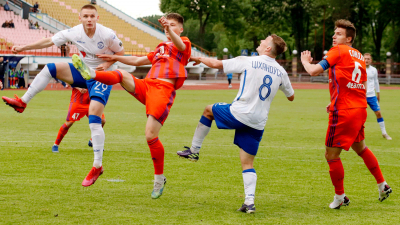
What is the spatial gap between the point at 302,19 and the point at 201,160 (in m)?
61.4

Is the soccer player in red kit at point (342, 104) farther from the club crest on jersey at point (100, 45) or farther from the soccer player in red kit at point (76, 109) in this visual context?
the soccer player in red kit at point (76, 109)

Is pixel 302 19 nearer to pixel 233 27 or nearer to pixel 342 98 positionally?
pixel 233 27

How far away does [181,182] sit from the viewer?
290 inches

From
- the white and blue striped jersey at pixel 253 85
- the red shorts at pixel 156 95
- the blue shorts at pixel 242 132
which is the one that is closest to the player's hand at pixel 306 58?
the white and blue striped jersey at pixel 253 85

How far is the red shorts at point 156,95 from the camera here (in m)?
6.30

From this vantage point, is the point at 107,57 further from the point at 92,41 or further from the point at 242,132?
the point at 242,132

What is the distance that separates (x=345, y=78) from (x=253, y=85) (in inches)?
49.4

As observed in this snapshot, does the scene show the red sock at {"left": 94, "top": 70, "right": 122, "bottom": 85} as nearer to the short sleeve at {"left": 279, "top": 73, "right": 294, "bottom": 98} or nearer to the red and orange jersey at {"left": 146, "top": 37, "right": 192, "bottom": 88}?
the red and orange jersey at {"left": 146, "top": 37, "right": 192, "bottom": 88}

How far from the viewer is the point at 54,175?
297 inches

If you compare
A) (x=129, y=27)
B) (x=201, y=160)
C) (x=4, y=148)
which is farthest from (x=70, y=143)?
(x=129, y=27)

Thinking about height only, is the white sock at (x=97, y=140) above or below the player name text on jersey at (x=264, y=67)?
below

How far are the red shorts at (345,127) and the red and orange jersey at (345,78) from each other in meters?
0.08

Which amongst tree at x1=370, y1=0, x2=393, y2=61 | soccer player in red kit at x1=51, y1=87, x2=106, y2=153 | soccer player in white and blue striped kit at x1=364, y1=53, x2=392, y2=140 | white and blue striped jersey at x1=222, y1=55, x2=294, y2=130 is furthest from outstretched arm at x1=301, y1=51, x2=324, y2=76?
tree at x1=370, y1=0, x2=393, y2=61

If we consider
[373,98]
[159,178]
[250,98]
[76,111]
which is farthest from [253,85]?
[373,98]
